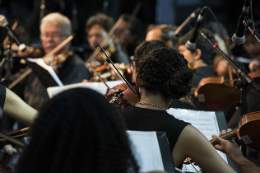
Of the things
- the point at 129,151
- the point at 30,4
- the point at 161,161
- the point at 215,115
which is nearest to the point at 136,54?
the point at 215,115

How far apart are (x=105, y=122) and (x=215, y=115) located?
1.17 meters

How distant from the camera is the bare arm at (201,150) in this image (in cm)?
131

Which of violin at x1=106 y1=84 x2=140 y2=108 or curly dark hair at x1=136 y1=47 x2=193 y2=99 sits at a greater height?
curly dark hair at x1=136 y1=47 x2=193 y2=99

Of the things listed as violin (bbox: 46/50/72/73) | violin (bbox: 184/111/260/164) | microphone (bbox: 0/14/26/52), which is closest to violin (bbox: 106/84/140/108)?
violin (bbox: 184/111/260/164)

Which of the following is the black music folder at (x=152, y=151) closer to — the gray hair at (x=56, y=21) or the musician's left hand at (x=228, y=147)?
the musician's left hand at (x=228, y=147)

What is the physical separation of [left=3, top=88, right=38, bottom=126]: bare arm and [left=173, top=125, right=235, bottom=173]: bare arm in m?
0.68

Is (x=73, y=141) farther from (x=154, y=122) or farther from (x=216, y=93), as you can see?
(x=216, y=93)

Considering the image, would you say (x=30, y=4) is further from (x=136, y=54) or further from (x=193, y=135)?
(x=193, y=135)

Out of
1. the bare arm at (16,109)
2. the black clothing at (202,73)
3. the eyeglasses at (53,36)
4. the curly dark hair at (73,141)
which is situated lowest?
the black clothing at (202,73)

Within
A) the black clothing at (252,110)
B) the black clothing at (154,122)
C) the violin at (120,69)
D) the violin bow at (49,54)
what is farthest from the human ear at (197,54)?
the black clothing at (154,122)

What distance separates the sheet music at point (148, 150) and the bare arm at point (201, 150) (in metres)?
0.22

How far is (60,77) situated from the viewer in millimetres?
3375

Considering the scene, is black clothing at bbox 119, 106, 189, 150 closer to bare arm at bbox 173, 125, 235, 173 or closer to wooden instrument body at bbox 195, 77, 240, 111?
bare arm at bbox 173, 125, 235, 173

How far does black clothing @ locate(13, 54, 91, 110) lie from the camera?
325cm
